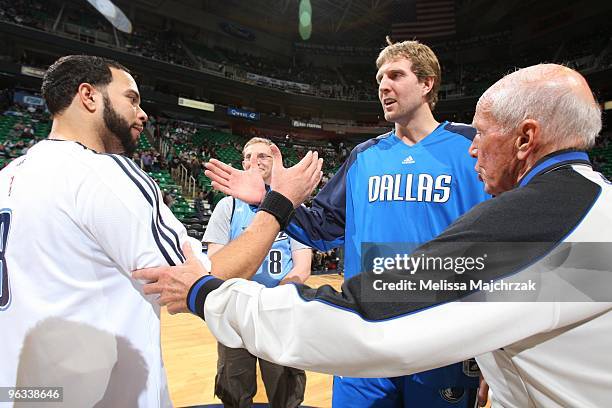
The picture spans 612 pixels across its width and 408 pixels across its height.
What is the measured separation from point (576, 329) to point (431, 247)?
399 mm

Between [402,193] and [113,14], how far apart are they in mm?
26586

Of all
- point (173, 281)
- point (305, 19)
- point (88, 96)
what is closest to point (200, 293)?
point (173, 281)

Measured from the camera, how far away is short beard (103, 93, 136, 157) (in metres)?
1.70

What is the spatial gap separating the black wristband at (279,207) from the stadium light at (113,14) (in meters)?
26.2

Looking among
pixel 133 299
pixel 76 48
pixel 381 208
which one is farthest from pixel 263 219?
pixel 76 48

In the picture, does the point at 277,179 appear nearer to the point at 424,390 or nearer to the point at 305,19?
the point at 424,390

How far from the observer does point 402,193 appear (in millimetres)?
2006

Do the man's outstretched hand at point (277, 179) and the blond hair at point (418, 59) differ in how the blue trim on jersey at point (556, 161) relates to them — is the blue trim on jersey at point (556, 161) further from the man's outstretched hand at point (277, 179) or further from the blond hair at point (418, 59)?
the blond hair at point (418, 59)

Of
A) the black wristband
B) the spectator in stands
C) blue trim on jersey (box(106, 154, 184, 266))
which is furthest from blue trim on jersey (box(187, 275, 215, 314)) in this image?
the spectator in stands

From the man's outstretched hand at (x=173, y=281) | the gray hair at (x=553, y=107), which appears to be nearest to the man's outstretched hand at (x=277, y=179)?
the man's outstretched hand at (x=173, y=281)

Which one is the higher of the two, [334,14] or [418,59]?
[334,14]

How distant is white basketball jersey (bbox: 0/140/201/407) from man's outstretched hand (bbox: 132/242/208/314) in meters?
0.05
